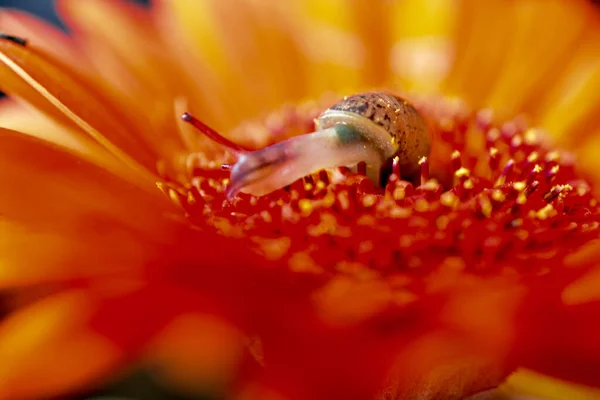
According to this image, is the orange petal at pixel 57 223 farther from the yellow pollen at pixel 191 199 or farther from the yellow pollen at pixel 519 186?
the yellow pollen at pixel 519 186

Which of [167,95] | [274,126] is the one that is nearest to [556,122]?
[274,126]

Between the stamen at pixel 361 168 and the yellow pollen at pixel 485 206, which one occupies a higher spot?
the stamen at pixel 361 168

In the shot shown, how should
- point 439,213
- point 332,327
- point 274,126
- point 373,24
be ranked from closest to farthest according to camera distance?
point 332,327, point 439,213, point 274,126, point 373,24

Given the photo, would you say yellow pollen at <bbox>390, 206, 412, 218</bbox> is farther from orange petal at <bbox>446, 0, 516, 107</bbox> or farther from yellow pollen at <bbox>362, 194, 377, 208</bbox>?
orange petal at <bbox>446, 0, 516, 107</bbox>

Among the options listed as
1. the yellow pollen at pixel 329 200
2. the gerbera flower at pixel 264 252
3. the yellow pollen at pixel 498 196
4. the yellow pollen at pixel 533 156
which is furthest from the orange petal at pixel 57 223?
the yellow pollen at pixel 533 156

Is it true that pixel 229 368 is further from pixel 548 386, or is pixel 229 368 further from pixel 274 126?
pixel 274 126

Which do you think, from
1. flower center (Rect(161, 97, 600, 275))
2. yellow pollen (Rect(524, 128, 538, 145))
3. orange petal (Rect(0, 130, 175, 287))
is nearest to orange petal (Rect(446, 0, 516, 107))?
yellow pollen (Rect(524, 128, 538, 145))

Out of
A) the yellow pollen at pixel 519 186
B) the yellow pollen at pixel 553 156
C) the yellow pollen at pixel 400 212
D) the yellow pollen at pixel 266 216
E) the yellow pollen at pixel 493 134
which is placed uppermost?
the yellow pollen at pixel 493 134

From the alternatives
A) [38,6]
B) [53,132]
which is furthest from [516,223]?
[38,6]
